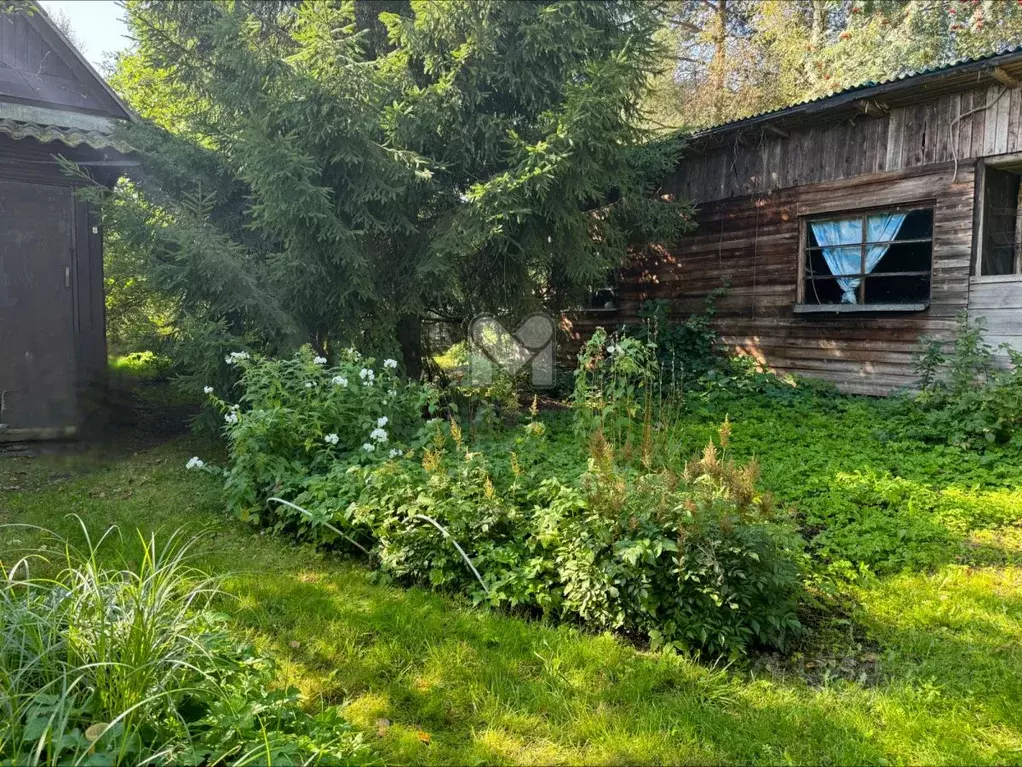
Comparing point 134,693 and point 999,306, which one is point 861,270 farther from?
point 134,693

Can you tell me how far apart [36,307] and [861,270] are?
8.85m

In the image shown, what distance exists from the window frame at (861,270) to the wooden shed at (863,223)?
1cm

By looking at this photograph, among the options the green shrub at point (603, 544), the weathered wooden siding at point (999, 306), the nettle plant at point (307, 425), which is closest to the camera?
the green shrub at point (603, 544)

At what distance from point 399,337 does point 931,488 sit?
16.6 feet

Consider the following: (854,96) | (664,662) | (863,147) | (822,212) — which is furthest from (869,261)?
(664,662)

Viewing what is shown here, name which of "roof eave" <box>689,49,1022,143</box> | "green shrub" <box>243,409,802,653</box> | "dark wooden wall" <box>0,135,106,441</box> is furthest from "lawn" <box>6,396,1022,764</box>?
"roof eave" <box>689,49,1022,143</box>

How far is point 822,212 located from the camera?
7.93m

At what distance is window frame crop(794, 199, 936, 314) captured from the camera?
7.08 metres

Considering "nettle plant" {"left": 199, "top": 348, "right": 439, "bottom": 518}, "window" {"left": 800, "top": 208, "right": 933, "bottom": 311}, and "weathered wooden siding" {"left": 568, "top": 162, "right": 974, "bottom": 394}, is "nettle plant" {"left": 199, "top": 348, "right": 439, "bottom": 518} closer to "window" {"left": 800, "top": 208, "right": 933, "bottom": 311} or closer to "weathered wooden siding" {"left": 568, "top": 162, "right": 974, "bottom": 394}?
"weathered wooden siding" {"left": 568, "top": 162, "right": 974, "bottom": 394}

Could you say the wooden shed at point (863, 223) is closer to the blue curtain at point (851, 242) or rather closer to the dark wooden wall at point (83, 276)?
the blue curtain at point (851, 242)

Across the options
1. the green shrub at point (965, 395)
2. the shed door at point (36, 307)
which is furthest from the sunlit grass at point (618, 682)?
the shed door at point (36, 307)

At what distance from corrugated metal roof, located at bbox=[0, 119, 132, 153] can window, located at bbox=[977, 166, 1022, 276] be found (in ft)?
28.3

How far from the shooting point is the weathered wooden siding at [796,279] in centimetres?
688

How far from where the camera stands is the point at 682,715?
221 centimetres
